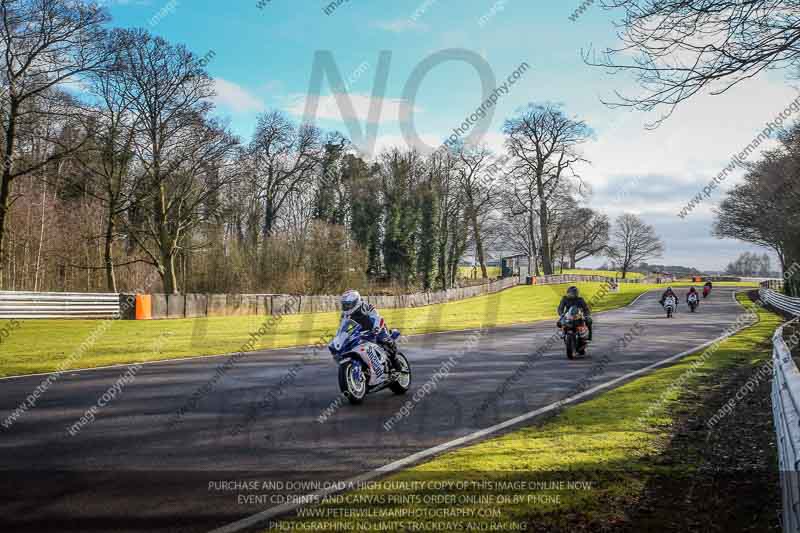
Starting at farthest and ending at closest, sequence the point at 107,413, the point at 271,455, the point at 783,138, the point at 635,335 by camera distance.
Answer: the point at 783,138 < the point at 635,335 < the point at 107,413 < the point at 271,455

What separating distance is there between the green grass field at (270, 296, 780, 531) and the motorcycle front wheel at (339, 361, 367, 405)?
109 inches

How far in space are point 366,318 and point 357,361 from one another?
0.70 m

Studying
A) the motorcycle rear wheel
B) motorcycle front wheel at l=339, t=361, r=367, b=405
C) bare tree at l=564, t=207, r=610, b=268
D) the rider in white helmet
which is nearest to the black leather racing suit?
the rider in white helmet

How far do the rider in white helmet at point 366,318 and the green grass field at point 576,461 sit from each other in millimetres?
2988

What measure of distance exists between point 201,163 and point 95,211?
38.7 feet

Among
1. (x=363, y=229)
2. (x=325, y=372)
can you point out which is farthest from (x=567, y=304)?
(x=363, y=229)

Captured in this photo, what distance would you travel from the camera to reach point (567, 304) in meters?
16.4

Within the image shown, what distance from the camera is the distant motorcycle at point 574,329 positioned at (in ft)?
52.3

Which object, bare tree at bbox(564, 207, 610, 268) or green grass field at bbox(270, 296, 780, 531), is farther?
bare tree at bbox(564, 207, 610, 268)

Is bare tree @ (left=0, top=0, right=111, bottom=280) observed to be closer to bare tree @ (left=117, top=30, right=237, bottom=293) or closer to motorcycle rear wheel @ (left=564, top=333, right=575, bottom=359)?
bare tree @ (left=117, top=30, right=237, bottom=293)

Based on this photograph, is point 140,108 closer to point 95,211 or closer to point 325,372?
point 95,211

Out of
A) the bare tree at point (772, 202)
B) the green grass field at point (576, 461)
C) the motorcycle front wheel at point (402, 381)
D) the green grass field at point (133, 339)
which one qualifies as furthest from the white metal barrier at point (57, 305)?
the bare tree at point (772, 202)

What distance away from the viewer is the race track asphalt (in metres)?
4.95

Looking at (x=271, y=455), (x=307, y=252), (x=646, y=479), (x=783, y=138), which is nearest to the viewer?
(x=646, y=479)
